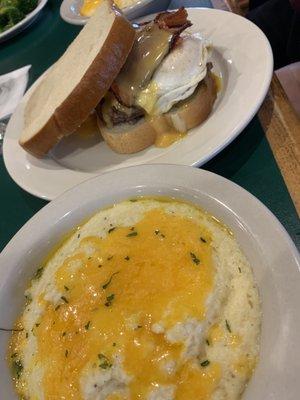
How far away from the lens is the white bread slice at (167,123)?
1.64m

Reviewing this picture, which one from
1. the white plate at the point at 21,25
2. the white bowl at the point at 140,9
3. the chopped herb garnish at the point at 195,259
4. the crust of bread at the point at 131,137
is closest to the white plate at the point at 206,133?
the crust of bread at the point at 131,137

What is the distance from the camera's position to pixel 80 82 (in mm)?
1661

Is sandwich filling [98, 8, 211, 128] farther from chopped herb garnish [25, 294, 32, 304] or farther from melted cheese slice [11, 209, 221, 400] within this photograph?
chopped herb garnish [25, 294, 32, 304]

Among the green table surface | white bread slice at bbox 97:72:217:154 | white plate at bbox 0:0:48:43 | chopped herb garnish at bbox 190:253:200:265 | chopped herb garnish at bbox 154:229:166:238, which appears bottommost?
the green table surface

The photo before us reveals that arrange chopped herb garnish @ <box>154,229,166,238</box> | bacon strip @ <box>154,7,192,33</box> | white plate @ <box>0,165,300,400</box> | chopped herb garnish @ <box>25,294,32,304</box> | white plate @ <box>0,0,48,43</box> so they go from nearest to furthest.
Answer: white plate @ <box>0,165,300,400</box> → chopped herb garnish @ <box>154,229,166,238</box> → chopped herb garnish @ <box>25,294,32,304</box> → bacon strip @ <box>154,7,192,33</box> → white plate @ <box>0,0,48,43</box>

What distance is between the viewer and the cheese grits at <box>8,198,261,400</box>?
0.88 meters

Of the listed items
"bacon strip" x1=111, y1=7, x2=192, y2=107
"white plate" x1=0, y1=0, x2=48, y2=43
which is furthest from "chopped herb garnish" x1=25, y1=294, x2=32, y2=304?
"white plate" x1=0, y1=0, x2=48, y2=43

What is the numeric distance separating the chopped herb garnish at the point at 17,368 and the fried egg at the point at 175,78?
1001mm

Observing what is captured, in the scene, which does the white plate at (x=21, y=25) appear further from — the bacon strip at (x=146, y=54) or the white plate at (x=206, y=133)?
the bacon strip at (x=146, y=54)

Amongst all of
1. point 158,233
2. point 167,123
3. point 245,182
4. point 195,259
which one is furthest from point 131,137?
point 195,259

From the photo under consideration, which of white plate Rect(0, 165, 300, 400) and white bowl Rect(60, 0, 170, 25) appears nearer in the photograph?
white plate Rect(0, 165, 300, 400)

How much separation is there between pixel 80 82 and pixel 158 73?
0.30 m

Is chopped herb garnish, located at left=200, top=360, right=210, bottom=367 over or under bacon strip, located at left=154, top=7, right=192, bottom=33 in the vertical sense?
under

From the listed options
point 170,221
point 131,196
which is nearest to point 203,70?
point 131,196
